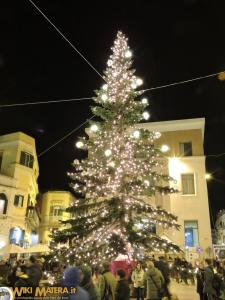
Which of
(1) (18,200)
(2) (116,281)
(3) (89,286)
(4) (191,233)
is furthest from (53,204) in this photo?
(3) (89,286)

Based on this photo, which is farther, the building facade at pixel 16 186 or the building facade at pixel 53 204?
the building facade at pixel 53 204

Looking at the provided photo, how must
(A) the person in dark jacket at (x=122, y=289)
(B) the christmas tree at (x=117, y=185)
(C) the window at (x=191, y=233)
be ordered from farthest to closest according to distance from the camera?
(C) the window at (x=191, y=233)
(B) the christmas tree at (x=117, y=185)
(A) the person in dark jacket at (x=122, y=289)

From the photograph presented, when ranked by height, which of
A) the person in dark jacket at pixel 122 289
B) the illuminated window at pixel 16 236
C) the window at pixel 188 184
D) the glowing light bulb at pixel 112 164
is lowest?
the person in dark jacket at pixel 122 289

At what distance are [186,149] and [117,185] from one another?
52.9ft

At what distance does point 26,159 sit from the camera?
116 ft

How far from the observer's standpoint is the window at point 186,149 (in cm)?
2877

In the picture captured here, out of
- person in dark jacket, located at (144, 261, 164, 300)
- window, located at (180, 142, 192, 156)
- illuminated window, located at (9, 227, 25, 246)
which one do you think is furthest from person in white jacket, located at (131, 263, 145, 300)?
illuminated window, located at (9, 227, 25, 246)

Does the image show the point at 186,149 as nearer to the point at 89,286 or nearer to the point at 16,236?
the point at 16,236

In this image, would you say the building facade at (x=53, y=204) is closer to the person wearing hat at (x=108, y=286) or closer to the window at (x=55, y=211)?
the window at (x=55, y=211)

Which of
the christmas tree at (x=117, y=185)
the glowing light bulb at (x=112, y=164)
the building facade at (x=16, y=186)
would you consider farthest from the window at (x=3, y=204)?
the glowing light bulb at (x=112, y=164)

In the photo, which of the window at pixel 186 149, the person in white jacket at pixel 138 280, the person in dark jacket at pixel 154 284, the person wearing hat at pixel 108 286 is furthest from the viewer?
the window at pixel 186 149

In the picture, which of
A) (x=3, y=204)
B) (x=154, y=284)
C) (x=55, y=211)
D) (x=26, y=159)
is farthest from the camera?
(x=55, y=211)

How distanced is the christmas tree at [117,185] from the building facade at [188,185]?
36.3 feet

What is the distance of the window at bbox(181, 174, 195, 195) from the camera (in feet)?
90.0
